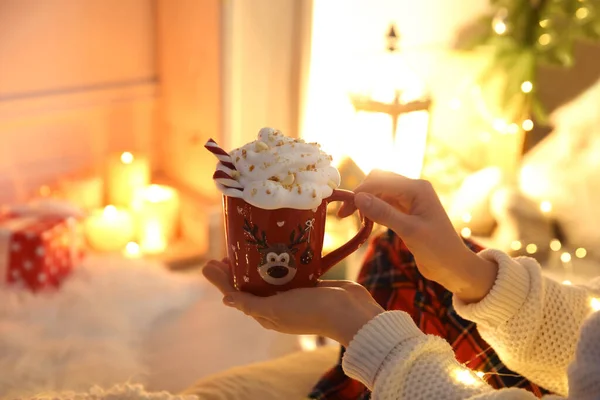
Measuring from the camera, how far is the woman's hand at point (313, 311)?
75 cm

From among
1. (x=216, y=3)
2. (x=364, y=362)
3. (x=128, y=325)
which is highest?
(x=216, y=3)

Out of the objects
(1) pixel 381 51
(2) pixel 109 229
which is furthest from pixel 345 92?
(2) pixel 109 229

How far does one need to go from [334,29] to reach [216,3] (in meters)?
0.44

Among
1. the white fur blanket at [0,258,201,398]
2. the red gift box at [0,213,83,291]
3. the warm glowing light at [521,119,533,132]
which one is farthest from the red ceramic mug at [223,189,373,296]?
the warm glowing light at [521,119,533,132]

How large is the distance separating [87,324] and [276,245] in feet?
3.43

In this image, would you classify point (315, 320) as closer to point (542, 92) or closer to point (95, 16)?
point (95, 16)

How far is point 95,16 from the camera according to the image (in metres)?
2.11

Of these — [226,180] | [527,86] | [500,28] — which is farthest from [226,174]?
[500,28]

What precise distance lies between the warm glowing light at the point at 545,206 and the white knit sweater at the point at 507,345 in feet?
3.33

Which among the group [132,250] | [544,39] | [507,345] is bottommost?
[132,250]

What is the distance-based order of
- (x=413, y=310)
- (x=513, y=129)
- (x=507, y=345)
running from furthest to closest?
(x=513, y=129)
(x=413, y=310)
(x=507, y=345)

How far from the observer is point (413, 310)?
3.48ft

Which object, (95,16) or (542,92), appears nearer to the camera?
(95,16)

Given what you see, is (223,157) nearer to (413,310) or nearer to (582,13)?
(413,310)
